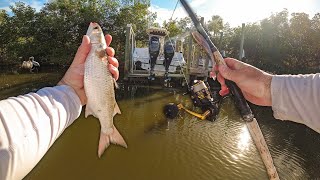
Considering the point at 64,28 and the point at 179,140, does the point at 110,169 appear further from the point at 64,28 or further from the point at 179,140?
the point at 64,28

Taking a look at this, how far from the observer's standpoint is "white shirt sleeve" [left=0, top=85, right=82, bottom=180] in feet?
4.75

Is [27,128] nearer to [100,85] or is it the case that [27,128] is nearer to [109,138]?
[100,85]

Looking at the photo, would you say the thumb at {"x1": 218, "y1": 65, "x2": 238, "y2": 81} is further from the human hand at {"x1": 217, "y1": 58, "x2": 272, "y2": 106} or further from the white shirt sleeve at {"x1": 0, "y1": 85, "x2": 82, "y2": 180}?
the white shirt sleeve at {"x1": 0, "y1": 85, "x2": 82, "y2": 180}

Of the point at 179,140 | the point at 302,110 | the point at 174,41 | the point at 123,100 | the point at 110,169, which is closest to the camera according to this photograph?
the point at 302,110

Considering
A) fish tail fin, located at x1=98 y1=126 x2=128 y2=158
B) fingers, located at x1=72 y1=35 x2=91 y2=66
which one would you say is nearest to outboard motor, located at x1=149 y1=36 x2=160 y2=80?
fingers, located at x1=72 y1=35 x2=91 y2=66

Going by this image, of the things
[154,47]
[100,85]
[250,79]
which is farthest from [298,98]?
[154,47]

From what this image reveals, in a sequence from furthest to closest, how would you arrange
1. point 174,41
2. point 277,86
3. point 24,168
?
point 174,41 → point 277,86 → point 24,168

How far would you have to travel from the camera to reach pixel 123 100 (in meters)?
14.3

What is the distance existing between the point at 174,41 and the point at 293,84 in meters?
19.0

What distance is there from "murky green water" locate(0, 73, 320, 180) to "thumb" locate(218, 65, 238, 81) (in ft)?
15.7

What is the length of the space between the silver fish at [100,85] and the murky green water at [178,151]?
434 centimetres

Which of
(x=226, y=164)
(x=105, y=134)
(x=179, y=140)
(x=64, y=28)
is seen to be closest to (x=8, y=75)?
(x=64, y=28)

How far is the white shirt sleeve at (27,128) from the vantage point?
1449 mm

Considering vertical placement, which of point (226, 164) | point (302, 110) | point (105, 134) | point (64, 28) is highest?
point (64, 28)
